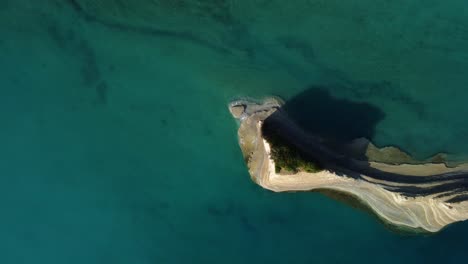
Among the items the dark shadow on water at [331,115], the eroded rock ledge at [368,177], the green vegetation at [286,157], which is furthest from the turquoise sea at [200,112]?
the green vegetation at [286,157]

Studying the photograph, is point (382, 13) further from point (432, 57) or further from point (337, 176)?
point (337, 176)

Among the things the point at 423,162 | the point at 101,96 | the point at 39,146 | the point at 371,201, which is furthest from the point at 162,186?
the point at 423,162

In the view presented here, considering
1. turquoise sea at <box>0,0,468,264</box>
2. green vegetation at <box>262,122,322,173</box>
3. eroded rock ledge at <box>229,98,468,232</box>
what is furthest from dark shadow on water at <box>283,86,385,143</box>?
green vegetation at <box>262,122,322,173</box>

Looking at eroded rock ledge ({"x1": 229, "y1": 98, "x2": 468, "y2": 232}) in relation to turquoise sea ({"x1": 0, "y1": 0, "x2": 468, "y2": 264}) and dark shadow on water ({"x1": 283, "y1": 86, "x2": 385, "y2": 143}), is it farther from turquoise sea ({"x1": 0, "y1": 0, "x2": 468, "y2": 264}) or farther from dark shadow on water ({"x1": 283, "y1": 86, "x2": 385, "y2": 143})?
turquoise sea ({"x1": 0, "y1": 0, "x2": 468, "y2": 264})

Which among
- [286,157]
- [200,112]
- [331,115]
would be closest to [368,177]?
[331,115]

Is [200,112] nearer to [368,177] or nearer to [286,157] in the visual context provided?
[286,157]

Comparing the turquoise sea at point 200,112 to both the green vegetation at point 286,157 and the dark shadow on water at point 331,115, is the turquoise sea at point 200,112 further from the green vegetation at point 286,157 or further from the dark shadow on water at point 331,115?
the green vegetation at point 286,157
